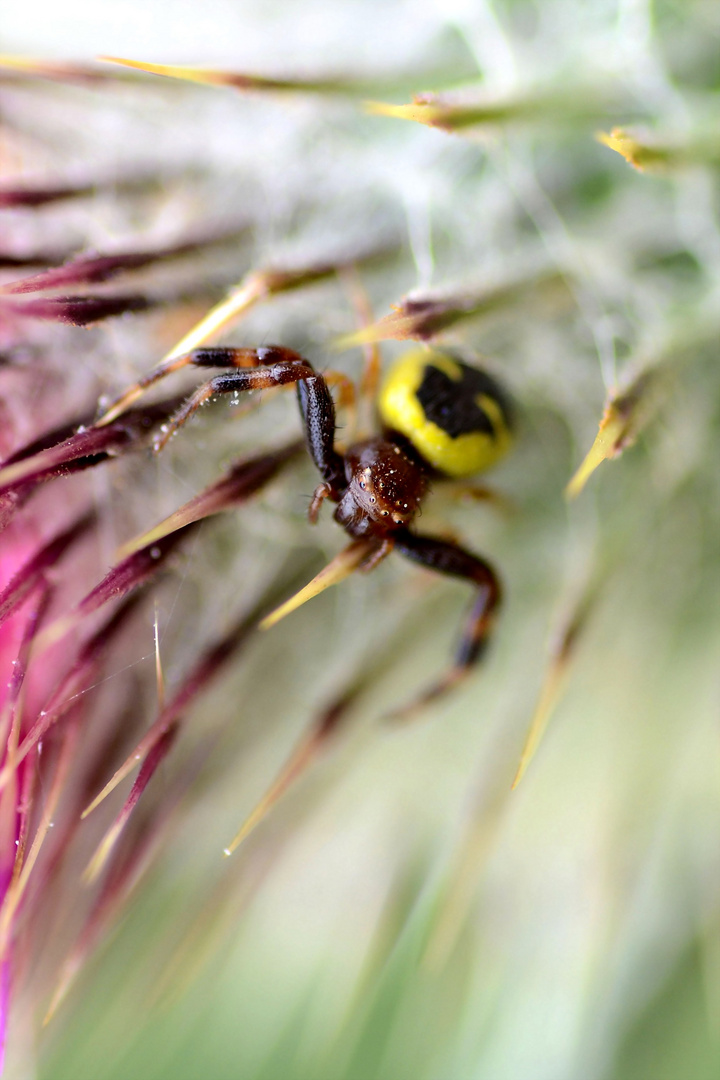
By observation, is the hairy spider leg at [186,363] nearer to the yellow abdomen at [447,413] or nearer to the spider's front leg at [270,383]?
the spider's front leg at [270,383]

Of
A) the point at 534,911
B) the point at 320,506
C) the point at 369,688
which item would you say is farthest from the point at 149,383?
the point at 534,911

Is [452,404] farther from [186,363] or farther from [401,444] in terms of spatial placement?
[186,363]

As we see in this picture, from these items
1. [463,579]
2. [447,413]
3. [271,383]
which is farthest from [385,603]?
[271,383]

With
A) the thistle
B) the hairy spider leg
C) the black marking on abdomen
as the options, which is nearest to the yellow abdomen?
the black marking on abdomen

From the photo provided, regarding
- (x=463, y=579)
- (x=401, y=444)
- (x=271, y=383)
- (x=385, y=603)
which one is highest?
(x=271, y=383)

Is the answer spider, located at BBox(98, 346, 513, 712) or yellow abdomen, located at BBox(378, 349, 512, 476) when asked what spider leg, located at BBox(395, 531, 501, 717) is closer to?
spider, located at BBox(98, 346, 513, 712)

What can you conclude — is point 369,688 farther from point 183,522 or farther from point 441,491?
point 183,522
